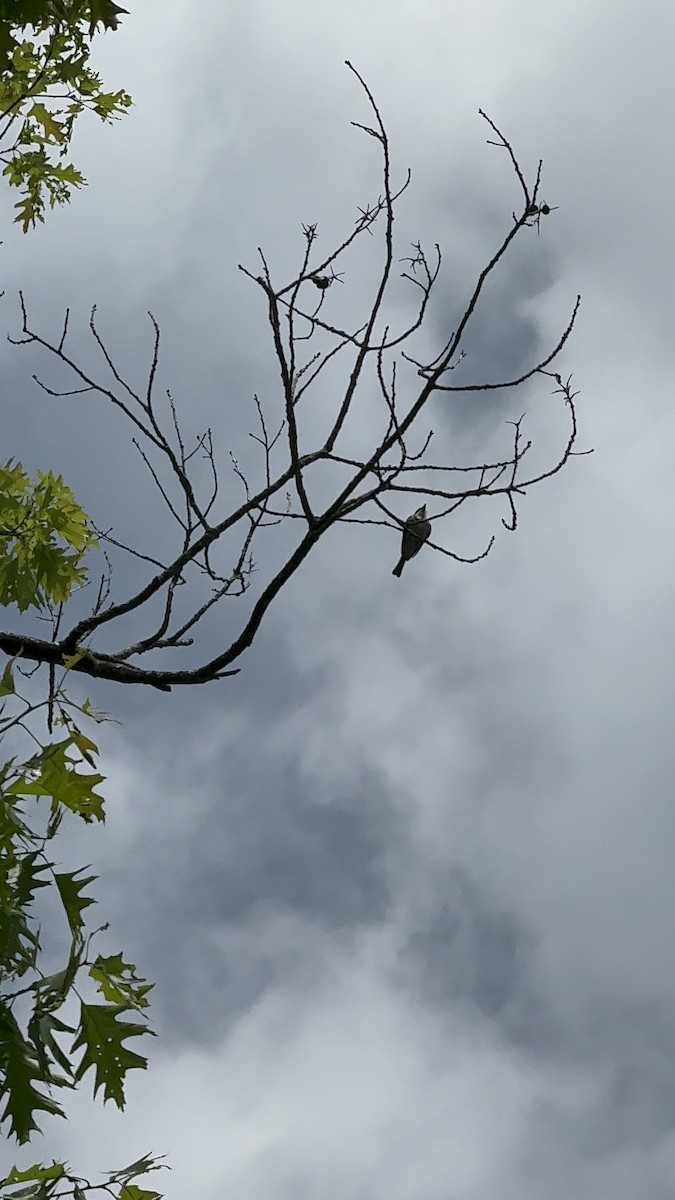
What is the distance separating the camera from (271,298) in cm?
389

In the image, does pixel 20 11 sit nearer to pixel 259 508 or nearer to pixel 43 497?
pixel 43 497

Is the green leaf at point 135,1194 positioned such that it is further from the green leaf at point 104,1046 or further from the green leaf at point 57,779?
the green leaf at point 57,779

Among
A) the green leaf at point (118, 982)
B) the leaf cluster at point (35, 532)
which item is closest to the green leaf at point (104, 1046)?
the green leaf at point (118, 982)

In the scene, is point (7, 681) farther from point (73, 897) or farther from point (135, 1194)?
point (135, 1194)

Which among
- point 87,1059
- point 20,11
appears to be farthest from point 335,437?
point 87,1059

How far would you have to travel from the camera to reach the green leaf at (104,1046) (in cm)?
300

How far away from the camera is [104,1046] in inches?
118

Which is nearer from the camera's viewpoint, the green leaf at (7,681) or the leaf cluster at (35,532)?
the green leaf at (7,681)

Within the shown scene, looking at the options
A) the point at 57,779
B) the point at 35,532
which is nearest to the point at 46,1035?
the point at 57,779

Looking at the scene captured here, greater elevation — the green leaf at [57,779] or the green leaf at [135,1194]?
the green leaf at [57,779]

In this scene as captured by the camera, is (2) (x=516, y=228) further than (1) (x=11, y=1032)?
Yes

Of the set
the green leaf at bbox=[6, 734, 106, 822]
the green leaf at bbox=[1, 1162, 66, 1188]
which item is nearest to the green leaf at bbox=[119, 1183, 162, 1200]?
the green leaf at bbox=[1, 1162, 66, 1188]

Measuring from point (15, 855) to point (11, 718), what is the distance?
332 millimetres

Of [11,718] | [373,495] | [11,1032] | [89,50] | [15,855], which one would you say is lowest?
[11,1032]
